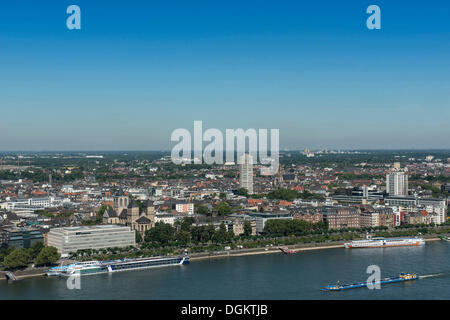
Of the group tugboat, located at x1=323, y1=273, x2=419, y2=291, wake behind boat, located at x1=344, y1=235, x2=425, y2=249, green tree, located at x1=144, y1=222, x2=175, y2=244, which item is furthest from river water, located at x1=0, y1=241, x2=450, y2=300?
green tree, located at x1=144, y1=222, x2=175, y2=244

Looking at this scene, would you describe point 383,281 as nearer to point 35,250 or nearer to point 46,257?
point 46,257

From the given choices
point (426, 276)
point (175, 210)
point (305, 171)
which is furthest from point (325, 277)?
point (305, 171)

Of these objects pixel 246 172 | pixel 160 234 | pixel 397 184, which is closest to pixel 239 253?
pixel 160 234

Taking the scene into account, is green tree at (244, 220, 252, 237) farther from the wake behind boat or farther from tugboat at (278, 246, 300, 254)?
the wake behind boat

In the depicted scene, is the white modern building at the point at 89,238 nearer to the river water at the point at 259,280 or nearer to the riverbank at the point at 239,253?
the riverbank at the point at 239,253

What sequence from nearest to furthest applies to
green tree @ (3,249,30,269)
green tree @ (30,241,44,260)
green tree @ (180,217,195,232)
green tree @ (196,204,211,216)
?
green tree @ (3,249,30,269), green tree @ (30,241,44,260), green tree @ (180,217,195,232), green tree @ (196,204,211,216)

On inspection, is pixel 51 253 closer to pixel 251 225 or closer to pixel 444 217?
pixel 251 225
